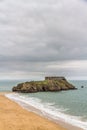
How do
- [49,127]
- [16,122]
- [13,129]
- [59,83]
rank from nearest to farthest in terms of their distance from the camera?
1. [13,129]
2. [49,127]
3. [16,122]
4. [59,83]

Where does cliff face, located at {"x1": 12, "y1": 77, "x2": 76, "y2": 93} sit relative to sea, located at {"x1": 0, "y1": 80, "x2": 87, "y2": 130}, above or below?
above

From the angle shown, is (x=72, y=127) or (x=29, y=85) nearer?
(x=72, y=127)

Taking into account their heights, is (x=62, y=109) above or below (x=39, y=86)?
below

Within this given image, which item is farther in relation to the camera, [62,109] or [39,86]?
[39,86]

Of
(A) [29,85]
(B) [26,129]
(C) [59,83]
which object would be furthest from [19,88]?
(B) [26,129]

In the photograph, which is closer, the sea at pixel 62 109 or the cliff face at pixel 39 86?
the sea at pixel 62 109

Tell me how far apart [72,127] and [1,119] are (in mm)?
8751

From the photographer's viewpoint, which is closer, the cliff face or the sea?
the sea

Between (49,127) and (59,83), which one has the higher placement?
(59,83)

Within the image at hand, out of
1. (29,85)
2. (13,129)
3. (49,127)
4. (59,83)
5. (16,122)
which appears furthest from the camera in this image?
(59,83)

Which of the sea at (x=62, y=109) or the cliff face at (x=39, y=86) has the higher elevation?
the cliff face at (x=39, y=86)

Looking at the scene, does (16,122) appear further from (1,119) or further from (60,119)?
(60,119)

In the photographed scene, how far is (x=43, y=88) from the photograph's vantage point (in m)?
121

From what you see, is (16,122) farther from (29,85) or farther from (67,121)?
(29,85)
